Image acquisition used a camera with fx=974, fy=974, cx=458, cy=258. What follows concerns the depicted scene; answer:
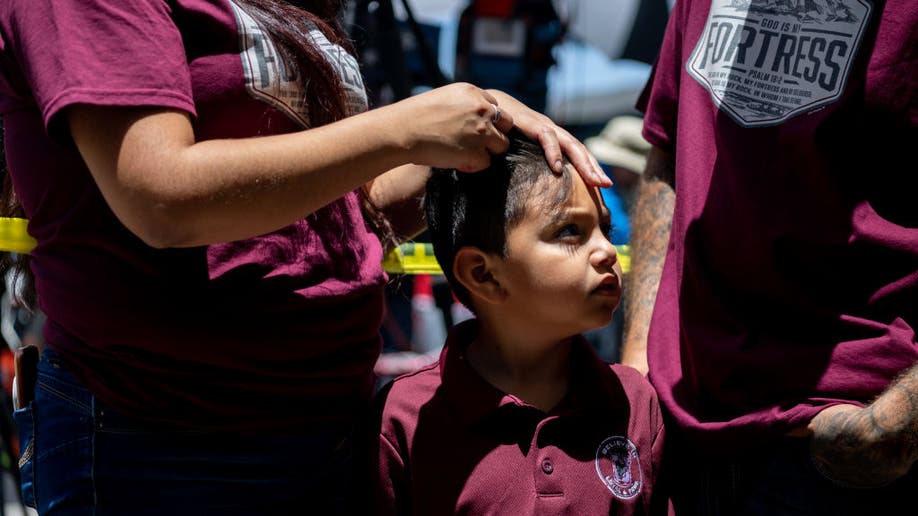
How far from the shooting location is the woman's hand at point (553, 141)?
165cm

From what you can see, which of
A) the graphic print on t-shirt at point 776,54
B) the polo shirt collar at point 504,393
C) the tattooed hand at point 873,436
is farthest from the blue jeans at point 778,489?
the graphic print on t-shirt at point 776,54

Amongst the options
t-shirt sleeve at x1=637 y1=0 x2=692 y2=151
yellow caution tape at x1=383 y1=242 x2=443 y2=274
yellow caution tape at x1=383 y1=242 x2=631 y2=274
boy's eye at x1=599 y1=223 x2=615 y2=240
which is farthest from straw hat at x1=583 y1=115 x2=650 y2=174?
boy's eye at x1=599 y1=223 x2=615 y2=240

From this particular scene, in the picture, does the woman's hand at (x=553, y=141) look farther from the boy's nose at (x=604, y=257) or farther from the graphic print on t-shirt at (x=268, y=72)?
the graphic print on t-shirt at (x=268, y=72)

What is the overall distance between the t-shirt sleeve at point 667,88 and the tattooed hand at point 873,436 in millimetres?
695

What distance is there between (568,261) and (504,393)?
27cm

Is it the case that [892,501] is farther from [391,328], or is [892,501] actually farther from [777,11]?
[391,328]

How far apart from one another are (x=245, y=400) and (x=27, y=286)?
598 mm

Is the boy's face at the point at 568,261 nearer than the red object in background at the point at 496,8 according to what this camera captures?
Yes

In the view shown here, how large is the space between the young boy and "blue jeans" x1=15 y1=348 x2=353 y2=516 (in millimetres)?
214

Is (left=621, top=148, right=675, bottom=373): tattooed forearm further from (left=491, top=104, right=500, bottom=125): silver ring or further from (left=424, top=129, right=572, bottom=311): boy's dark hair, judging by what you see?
(left=491, top=104, right=500, bottom=125): silver ring

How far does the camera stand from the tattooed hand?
1.40 m

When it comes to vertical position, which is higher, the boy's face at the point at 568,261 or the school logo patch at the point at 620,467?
the boy's face at the point at 568,261

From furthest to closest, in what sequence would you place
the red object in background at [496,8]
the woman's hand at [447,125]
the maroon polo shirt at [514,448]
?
the red object in background at [496,8] → the maroon polo shirt at [514,448] → the woman's hand at [447,125]

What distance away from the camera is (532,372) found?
5.98 feet
